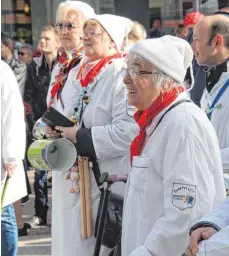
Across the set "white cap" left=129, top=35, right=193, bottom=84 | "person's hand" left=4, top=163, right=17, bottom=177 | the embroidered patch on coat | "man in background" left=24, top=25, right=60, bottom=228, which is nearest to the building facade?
"man in background" left=24, top=25, right=60, bottom=228

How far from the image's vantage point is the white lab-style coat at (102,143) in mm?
3844

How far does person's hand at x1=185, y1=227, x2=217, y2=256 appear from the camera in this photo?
2131 millimetres

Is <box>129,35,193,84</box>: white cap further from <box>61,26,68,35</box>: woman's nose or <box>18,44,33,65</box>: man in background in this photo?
<box>18,44,33,65</box>: man in background

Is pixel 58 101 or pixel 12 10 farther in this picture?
pixel 12 10

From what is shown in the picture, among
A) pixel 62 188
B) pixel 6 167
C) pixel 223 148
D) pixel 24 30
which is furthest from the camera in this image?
pixel 24 30

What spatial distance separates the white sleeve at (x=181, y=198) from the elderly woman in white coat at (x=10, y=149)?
7.79 feet

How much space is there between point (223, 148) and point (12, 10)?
11156 millimetres

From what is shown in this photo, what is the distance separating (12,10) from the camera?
46.7 ft

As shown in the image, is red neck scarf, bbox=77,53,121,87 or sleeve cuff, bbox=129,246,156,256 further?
red neck scarf, bbox=77,53,121,87

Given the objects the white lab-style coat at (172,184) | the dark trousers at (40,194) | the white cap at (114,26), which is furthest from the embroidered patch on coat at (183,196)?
the dark trousers at (40,194)

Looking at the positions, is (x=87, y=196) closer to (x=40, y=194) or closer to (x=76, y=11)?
(x=76, y=11)

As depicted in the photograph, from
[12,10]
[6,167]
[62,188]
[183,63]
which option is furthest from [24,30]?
[183,63]

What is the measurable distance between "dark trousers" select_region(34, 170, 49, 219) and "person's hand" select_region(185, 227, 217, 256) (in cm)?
463

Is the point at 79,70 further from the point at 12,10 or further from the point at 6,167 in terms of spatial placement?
the point at 12,10
